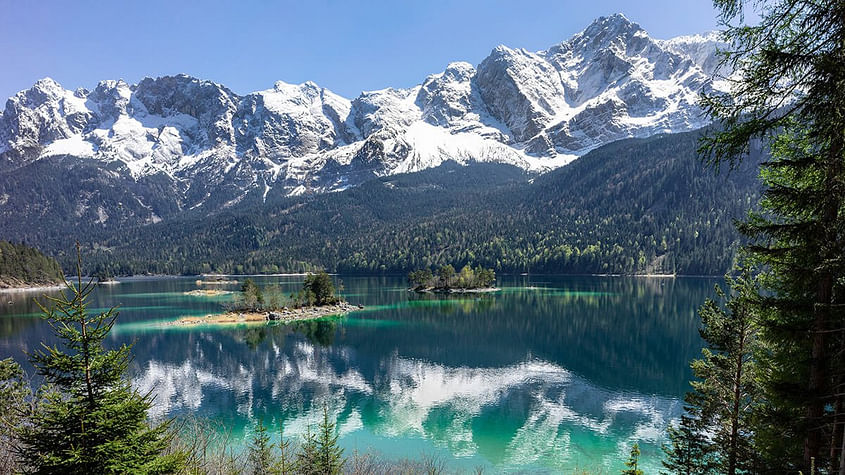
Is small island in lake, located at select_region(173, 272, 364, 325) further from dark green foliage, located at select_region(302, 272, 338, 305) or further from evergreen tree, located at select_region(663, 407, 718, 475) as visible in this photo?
evergreen tree, located at select_region(663, 407, 718, 475)

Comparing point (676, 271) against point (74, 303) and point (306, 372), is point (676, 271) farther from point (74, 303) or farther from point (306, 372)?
point (74, 303)

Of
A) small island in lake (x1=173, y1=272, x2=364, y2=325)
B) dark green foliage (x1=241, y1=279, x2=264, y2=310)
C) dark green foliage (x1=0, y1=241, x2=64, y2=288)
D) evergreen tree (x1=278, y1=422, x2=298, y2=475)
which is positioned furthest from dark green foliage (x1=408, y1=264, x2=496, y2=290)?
evergreen tree (x1=278, y1=422, x2=298, y2=475)

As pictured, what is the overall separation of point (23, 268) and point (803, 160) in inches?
6849

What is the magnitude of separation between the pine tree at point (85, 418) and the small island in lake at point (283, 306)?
7745 cm

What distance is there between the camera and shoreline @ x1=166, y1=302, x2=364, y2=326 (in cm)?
8006

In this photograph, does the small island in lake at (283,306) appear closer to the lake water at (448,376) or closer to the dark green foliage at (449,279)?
the lake water at (448,376)

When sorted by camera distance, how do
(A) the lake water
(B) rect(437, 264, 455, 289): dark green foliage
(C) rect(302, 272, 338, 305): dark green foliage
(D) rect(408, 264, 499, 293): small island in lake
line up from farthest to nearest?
(B) rect(437, 264, 455, 289): dark green foliage < (D) rect(408, 264, 499, 293): small island in lake < (C) rect(302, 272, 338, 305): dark green foliage < (A) the lake water

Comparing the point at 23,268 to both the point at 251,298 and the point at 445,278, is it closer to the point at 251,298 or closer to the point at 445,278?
the point at 251,298

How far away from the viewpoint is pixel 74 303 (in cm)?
912

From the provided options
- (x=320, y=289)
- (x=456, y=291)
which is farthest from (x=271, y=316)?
(x=456, y=291)

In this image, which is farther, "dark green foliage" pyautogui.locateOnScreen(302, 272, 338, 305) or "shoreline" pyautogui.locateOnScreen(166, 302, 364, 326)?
"dark green foliage" pyautogui.locateOnScreen(302, 272, 338, 305)

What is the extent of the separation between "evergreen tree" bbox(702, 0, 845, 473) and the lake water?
38.8 feet

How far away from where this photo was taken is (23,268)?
429 ft

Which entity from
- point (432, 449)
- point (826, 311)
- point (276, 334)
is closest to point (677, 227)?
point (276, 334)
